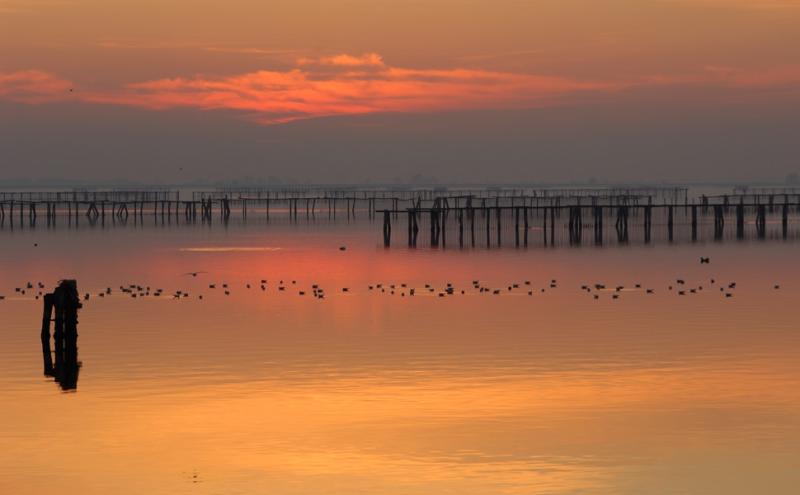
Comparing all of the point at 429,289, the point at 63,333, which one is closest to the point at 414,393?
the point at 63,333

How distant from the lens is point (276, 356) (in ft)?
113

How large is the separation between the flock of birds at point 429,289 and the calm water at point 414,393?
343 millimetres

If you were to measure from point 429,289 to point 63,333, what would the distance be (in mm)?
22567

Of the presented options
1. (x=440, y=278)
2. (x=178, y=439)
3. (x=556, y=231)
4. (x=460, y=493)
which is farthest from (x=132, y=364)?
(x=556, y=231)

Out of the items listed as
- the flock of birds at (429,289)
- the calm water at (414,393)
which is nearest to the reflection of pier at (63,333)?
the calm water at (414,393)

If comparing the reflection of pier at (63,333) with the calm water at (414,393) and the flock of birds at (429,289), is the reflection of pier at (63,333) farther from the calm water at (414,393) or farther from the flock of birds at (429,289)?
the flock of birds at (429,289)

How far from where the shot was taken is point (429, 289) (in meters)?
55.0

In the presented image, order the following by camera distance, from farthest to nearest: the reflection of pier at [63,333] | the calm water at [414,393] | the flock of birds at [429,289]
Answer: the flock of birds at [429,289] → the reflection of pier at [63,333] → the calm water at [414,393]

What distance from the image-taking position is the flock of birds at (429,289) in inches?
2078

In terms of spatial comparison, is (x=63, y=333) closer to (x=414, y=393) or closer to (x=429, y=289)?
(x=414, y=393)

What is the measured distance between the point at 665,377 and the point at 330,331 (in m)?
12.3

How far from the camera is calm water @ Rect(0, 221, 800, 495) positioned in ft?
68.8

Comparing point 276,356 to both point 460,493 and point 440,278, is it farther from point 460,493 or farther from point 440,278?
point 440,278

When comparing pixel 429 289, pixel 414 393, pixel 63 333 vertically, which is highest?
pixel 63 333
